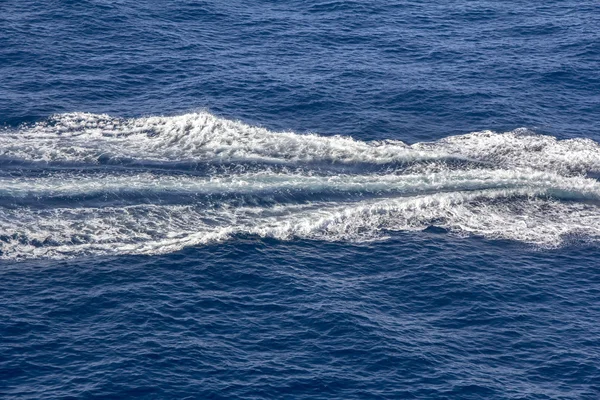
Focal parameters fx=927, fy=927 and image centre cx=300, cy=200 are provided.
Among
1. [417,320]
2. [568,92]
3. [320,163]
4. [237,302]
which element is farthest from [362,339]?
[568,92]

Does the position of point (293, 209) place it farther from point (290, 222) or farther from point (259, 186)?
point (259, 186)

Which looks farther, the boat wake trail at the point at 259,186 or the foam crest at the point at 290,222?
the boat wake trail at the point at 259,186

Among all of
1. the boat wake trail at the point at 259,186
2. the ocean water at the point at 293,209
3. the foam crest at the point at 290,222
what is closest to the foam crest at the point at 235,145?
the boat wake trail at the point at 259,186

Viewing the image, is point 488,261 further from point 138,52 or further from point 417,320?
point 138,52

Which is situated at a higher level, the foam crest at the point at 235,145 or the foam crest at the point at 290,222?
the foam crest at the point at 235,145

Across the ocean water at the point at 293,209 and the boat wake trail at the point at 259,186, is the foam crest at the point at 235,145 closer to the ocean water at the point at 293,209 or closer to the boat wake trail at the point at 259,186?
the boat wake trail at the point at 259,186

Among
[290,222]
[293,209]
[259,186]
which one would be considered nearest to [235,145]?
[259,186]
